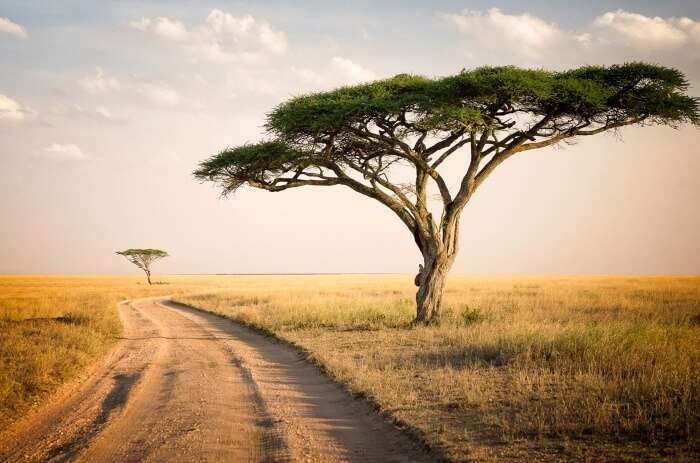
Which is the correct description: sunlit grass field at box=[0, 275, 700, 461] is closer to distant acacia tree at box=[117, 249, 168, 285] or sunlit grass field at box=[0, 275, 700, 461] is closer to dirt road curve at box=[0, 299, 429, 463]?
dirt road curve at box=[0, 299, 429, 463]

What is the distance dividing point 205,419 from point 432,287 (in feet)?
36.1

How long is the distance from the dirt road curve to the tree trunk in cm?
641

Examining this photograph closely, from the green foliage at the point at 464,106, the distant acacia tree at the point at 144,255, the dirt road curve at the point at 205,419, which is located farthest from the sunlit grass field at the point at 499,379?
the distant acacia tree at the point at 144,255

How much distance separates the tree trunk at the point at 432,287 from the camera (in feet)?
53.9

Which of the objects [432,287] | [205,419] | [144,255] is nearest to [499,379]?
[205,419]

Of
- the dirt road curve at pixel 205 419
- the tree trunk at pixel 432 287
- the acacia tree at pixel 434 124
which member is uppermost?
the acacia tree at pixel 434 124

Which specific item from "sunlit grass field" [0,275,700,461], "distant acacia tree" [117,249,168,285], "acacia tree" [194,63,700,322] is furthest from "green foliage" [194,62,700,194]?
"distant acacia tree" [117,249,168,285]

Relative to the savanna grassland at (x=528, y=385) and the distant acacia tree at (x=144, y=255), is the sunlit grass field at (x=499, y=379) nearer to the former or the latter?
the savanna grassland at (x=528, y=385)

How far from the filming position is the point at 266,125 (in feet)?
54.5

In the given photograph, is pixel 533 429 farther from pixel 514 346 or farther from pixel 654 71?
pixel 654 71

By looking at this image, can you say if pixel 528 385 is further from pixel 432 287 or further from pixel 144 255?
pixel 144 255

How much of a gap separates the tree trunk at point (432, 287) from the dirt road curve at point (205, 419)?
21.0 feet

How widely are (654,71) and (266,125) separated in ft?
41.1

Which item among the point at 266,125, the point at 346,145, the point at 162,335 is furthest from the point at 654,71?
the point at 162,335
